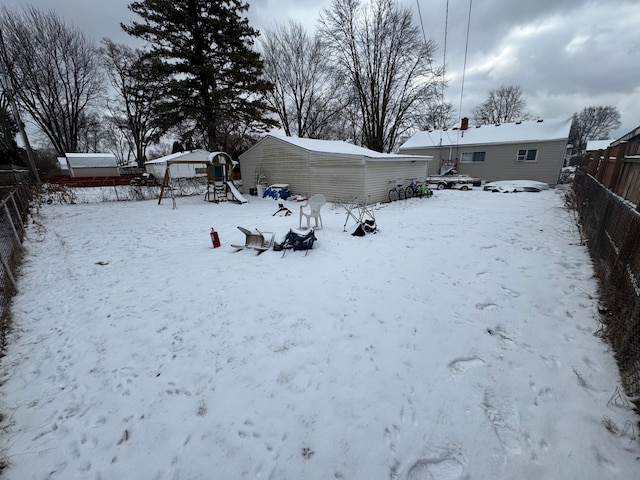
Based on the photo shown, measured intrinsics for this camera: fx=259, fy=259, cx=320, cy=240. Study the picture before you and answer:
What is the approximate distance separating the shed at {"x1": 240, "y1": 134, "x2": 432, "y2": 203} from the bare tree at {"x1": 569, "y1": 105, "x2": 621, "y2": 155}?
5164 centimetres

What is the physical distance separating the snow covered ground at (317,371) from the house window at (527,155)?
16.9 m

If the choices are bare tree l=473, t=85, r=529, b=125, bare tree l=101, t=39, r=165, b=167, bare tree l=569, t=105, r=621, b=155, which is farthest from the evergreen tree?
bare tree l=569, t=105, r=621, b=155

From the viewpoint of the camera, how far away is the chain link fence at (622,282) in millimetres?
2377

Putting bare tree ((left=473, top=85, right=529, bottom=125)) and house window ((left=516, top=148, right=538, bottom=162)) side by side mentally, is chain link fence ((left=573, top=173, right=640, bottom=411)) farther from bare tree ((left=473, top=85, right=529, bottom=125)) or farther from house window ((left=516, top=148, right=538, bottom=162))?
bare tree ((left=473, top=85, right=529, bottom=125))

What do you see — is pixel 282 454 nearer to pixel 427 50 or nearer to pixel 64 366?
pixel 64 366

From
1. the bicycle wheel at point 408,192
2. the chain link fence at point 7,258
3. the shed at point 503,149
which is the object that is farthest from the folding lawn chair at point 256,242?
the shed at point 503,149

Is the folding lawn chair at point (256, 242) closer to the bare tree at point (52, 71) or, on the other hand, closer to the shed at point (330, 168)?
the shed at point (330, 168)

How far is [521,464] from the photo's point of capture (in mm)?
1852

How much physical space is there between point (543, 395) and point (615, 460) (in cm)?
55

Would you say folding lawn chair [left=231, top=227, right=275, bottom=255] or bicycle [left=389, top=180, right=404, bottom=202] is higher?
bicycle [left=389, top=180, right=404, bottom=202]

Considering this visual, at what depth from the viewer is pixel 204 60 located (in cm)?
1591

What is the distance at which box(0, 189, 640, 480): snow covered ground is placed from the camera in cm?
194

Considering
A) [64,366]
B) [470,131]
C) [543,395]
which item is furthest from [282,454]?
[470,131]

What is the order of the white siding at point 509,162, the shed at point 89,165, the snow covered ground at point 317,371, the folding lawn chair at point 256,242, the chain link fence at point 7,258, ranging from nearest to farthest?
the snow covered ground at point 317,371 < the chain link fence at point 7,258 < the folding lawn chair at point 256,242 < the white siding at point 509,162 < the shed at point 89,165
